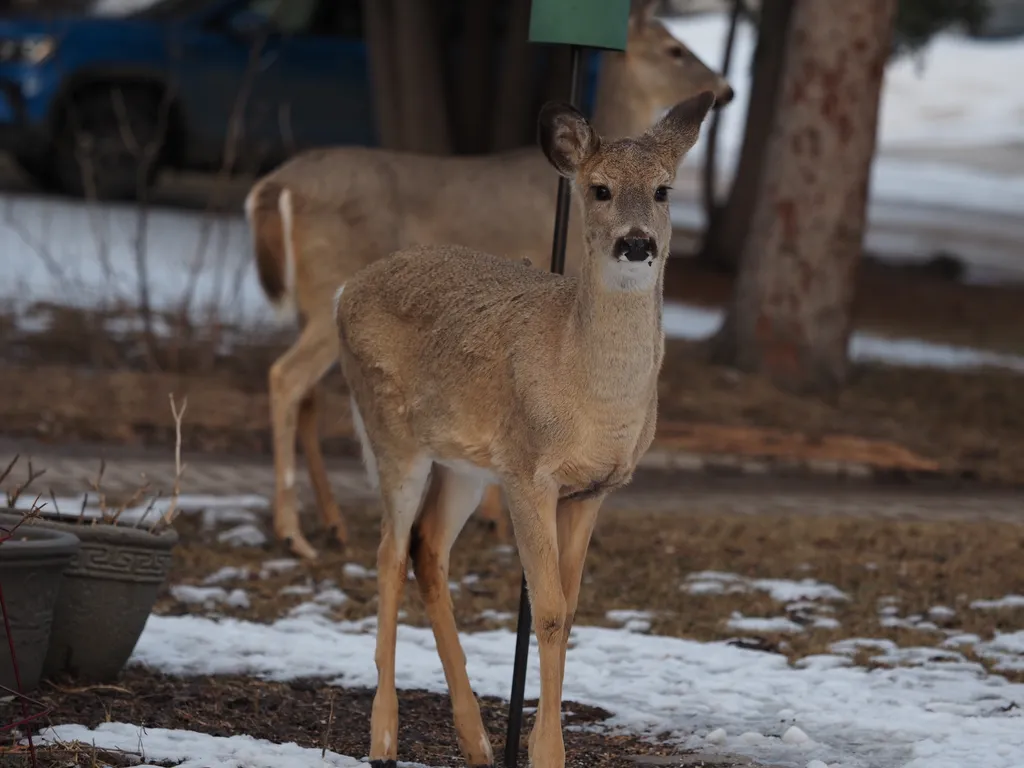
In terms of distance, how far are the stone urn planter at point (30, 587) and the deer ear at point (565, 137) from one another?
6.30ft

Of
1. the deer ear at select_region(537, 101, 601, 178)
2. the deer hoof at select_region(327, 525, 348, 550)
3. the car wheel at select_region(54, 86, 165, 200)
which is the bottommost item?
the car wheel at select_region(54, 86, 165, 200)

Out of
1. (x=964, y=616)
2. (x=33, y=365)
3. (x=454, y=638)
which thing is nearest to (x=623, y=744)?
(x=454, y=638)

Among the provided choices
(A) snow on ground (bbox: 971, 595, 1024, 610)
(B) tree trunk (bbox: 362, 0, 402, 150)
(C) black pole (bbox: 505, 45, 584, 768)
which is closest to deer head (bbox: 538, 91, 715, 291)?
(C) black pole (bbox: 505, 45, 584, 768)

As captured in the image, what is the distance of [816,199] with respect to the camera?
42.0 ft

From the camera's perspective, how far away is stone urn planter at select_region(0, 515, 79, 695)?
5555 mm

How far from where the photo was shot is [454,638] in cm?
575

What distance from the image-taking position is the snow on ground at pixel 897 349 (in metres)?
14.9

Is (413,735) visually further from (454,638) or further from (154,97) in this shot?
(154,97)

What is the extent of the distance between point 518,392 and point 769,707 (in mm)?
1739

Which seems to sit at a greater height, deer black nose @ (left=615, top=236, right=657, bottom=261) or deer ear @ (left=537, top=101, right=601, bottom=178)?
deer ear @ (left=537, top=101, right=601, bottom=178)

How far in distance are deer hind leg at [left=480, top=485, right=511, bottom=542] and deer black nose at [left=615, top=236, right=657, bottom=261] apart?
13.4ft

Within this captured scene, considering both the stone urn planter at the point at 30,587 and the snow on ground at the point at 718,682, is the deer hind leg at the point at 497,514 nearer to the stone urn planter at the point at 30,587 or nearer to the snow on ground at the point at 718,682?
the snow on ground at the point at 718,682

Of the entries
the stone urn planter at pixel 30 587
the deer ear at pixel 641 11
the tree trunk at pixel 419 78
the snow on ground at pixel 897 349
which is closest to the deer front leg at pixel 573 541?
the stone urn planter at pixel 30 587

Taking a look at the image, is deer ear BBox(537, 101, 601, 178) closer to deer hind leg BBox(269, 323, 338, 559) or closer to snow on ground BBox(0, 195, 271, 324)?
deer hind leg BBox(269, 323, 338, 559)
